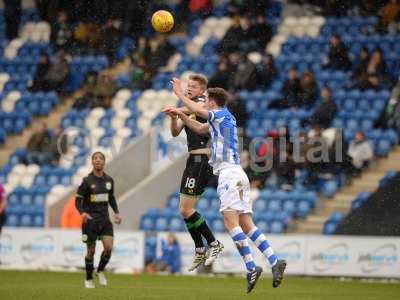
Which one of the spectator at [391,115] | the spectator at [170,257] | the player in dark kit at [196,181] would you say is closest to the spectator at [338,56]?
the spectator at [391,115]

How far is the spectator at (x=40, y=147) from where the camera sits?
2645 cm

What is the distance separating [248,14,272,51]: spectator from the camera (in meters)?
26.4

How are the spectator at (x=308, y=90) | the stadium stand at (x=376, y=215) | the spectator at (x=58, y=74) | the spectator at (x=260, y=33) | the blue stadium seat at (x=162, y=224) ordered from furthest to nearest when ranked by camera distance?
the spectator at (x=58, y=74)
the spectator at (x=260, y=33)
the spectator at (x=308, y=90)
the blue stadium seat at (x=162, y=224)
the stadium stand at (x=376, y=215)

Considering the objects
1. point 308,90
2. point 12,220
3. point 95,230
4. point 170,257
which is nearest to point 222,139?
point 95,230

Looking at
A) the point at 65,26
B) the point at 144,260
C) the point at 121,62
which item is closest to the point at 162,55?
the point at 121,62

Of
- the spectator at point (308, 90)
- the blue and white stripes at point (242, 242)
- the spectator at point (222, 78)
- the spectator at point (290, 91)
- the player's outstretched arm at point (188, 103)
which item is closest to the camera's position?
the player's outstretched arm at point (188, 103)

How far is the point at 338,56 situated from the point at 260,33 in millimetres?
2586

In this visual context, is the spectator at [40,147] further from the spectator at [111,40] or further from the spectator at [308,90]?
the spectator at [308,90]

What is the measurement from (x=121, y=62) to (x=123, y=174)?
5187 millimetres

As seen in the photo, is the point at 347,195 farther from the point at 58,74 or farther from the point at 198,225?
the point at 58,74

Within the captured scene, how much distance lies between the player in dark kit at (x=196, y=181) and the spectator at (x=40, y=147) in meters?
12.4

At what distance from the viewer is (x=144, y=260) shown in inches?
874

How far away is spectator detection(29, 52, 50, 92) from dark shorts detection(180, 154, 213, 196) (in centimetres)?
1529

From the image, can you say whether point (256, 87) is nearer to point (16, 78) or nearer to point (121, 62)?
point (121, 62)
